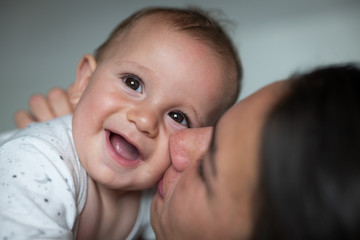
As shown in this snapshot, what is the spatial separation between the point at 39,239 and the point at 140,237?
21.8 inches

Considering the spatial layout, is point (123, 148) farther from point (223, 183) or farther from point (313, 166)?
point (313, 166)

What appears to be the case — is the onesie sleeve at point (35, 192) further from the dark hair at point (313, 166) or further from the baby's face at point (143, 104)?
the dark hair at point (313, 166)

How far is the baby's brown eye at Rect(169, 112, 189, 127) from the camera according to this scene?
0.81 metres

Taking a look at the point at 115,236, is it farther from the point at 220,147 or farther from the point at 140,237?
the point at 220,147

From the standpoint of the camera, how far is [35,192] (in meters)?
0.64

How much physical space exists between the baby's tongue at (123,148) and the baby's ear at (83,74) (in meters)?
0.24

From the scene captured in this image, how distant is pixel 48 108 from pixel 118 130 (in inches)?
21.4

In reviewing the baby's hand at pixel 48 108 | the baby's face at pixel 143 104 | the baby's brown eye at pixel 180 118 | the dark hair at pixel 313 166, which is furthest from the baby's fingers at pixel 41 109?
the dark hair at pixel 313 166

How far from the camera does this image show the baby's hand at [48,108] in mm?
1161

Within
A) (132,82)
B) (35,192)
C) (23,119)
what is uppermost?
(132,82)

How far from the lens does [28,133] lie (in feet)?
2.52

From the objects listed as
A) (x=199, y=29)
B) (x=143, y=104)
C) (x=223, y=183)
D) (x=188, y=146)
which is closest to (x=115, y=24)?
(x=199, y=29)

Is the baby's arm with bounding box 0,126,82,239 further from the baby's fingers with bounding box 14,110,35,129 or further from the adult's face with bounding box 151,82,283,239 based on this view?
the baby's fingers with bounding box 14,110,35,129

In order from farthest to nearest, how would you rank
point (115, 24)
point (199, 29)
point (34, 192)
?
point (115, 24)
point (199, 29)
point (34, 192)
